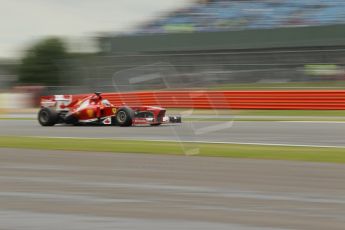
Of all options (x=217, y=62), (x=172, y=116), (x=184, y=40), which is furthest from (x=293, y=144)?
(x=184, y=40)

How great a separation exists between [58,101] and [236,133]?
5380 mm

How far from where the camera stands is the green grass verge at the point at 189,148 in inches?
317

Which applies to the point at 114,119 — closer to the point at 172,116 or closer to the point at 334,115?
the point at 172,116

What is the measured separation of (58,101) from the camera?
15875 millimetres

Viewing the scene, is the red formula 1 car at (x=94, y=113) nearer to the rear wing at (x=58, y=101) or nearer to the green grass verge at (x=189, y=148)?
the rear wing at (x=58, y=101)

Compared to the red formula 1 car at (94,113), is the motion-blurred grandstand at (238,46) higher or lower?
lower

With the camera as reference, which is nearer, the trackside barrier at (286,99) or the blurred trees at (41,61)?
the trackside barrier at (286,99)

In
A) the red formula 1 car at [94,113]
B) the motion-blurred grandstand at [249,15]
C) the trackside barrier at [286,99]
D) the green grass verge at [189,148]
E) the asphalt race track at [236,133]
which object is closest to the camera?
the green grass verge at [189,148]

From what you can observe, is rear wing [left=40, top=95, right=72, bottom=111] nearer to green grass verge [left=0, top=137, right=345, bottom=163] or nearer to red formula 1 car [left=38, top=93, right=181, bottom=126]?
red formula 1 car [left=38, top=93, right=181, bottom=126]

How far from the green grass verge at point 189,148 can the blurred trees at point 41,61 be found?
30508 millimetres

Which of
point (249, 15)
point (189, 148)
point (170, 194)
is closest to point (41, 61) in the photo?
point (249, 15)

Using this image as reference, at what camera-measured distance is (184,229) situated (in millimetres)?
4012

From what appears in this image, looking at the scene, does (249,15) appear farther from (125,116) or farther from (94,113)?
(125,116)

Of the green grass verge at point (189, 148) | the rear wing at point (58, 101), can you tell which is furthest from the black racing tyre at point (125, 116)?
the green grass verge at point (189, 148)
